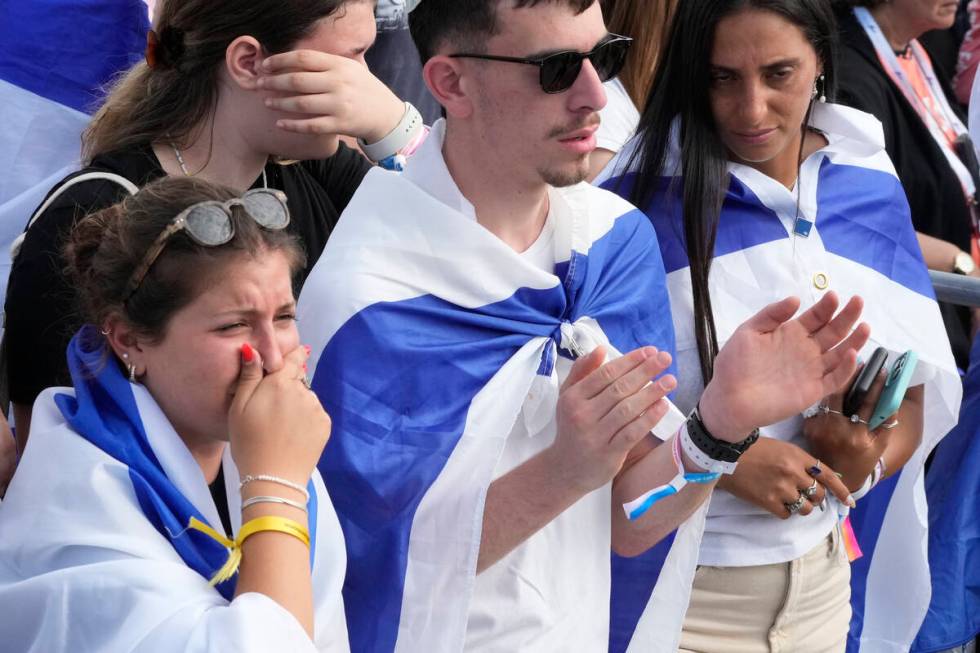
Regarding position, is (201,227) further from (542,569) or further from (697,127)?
(697,127)

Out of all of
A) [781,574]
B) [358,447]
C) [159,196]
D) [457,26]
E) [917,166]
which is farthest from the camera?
[917,166]

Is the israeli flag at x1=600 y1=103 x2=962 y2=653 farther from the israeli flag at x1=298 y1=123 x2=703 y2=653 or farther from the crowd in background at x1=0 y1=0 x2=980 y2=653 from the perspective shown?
the israeli flag at x1=298 y1=123 x2=703 y2=653

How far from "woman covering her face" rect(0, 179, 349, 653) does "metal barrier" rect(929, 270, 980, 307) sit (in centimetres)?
219

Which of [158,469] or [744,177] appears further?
[744,177]

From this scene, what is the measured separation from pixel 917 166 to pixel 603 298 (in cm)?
227

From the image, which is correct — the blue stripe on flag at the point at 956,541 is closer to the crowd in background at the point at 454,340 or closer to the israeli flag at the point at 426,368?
the crowd in background at the point at 454,340

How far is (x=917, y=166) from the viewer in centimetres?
484

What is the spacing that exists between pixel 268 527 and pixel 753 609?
1430 mm

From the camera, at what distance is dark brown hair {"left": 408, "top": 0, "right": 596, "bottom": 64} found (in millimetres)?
2857

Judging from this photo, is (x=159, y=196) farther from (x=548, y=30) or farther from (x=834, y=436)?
(x=834, y=436)

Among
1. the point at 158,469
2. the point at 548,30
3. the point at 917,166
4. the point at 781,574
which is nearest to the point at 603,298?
the point at 548,30

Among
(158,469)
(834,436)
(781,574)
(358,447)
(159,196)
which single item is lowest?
(781,574)

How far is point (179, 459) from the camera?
7.71ft

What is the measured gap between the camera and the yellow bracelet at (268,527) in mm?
2221
